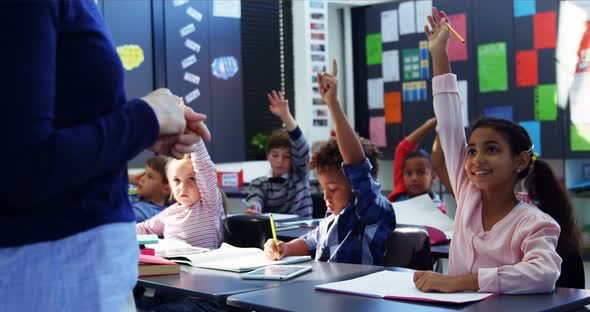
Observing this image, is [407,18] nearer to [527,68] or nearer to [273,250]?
[527,68]

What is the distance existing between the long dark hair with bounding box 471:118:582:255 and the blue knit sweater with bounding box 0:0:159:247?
4.79ft

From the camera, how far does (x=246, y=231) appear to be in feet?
11.2

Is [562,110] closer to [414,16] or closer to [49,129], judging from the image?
[414,16]

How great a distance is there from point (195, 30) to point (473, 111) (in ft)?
8.32

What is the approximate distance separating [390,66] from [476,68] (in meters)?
0.92

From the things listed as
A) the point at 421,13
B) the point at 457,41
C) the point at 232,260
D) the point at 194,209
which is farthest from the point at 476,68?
the point at 232,260

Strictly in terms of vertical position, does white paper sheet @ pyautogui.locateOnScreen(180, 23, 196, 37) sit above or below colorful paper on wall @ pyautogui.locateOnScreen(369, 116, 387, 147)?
above

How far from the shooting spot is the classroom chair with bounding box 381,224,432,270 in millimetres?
2506

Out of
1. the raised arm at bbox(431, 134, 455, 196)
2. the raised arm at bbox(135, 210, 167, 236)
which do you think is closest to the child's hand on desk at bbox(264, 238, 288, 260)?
the raised arm at bbox(135, 210, 167, 236)

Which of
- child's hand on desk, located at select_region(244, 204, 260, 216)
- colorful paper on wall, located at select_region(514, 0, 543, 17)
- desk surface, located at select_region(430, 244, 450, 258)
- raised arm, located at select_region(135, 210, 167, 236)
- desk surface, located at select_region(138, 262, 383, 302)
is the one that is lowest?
child's hand on desk, located at select_region(244, 204, 260, 216)

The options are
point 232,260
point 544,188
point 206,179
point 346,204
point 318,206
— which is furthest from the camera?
point 318,206

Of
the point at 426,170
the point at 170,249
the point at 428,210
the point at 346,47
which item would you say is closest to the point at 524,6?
the point at 346,47

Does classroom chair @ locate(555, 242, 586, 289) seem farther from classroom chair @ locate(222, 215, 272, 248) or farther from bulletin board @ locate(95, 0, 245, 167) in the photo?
bulletin board @ locate(95, 0, 245, 167)

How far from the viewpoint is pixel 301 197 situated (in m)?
4.54
